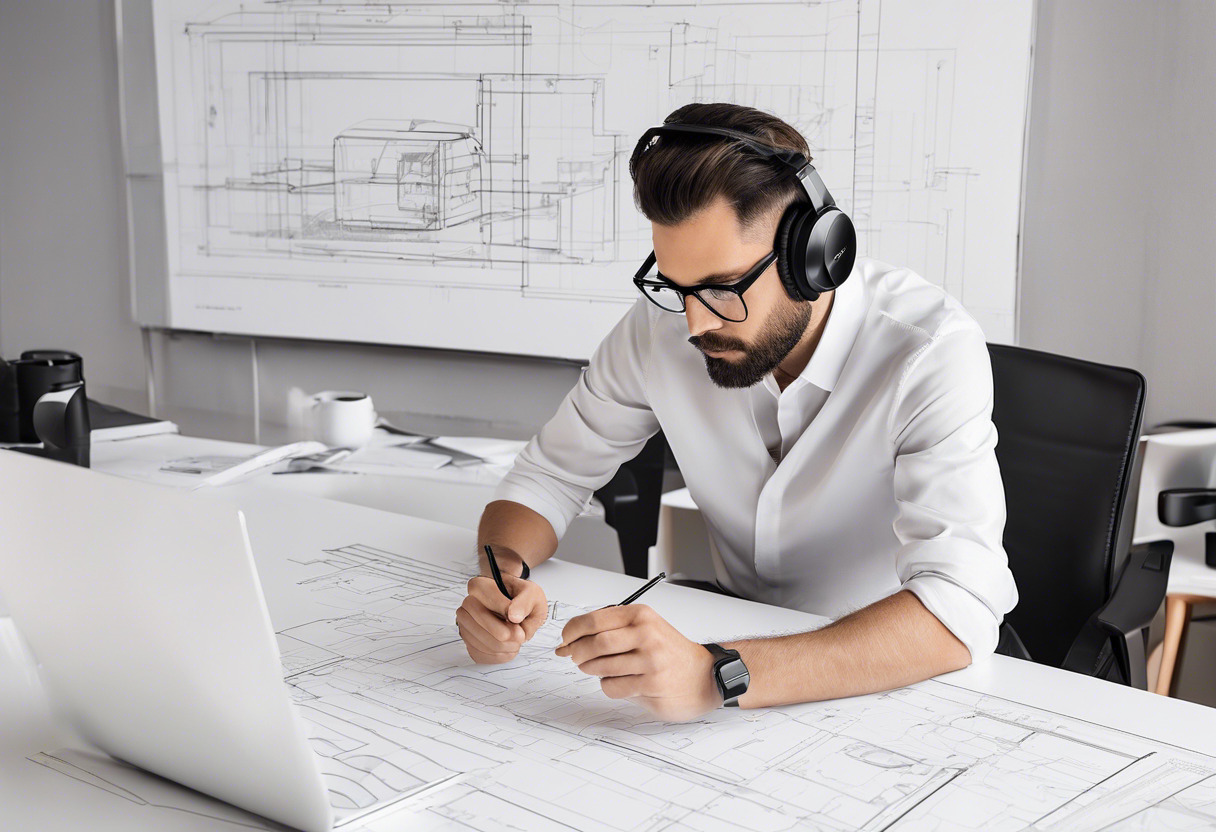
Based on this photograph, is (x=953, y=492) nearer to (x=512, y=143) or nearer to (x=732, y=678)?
(x=732, y=678)

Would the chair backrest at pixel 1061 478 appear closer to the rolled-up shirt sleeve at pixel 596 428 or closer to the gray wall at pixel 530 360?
the rolled-up shirt sleeve at pixel 596 428

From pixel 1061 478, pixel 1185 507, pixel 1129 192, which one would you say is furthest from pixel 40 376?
pixel 1129 192

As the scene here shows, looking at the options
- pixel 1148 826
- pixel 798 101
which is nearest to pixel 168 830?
pixel 1148 826

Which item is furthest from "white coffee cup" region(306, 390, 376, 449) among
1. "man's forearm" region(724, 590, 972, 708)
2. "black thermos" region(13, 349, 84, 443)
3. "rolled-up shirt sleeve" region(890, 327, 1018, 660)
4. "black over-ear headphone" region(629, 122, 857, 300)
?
"man's forearm" region(724, 590, 972, 708)

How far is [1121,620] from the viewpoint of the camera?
4.41 feet

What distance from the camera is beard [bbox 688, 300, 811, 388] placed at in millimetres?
1342

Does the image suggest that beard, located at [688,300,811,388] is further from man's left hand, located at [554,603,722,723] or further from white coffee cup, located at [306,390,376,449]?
white coffee cup, located at [306,390,376,449]

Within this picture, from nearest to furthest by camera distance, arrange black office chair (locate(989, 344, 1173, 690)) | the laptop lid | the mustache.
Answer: the laptop lid < the mustache < black office chair (locate(989, 344, 1173, 690))

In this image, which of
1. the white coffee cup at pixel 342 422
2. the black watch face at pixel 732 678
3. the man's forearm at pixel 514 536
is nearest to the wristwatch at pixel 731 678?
the black watch face at pixel 732 678

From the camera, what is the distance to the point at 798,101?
250 cm

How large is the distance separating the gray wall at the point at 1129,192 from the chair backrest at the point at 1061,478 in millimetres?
907

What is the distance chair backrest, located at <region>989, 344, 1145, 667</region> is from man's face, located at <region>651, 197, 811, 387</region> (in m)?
0.40

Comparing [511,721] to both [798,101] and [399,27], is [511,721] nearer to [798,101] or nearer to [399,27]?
[798,101]

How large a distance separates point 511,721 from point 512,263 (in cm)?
199
